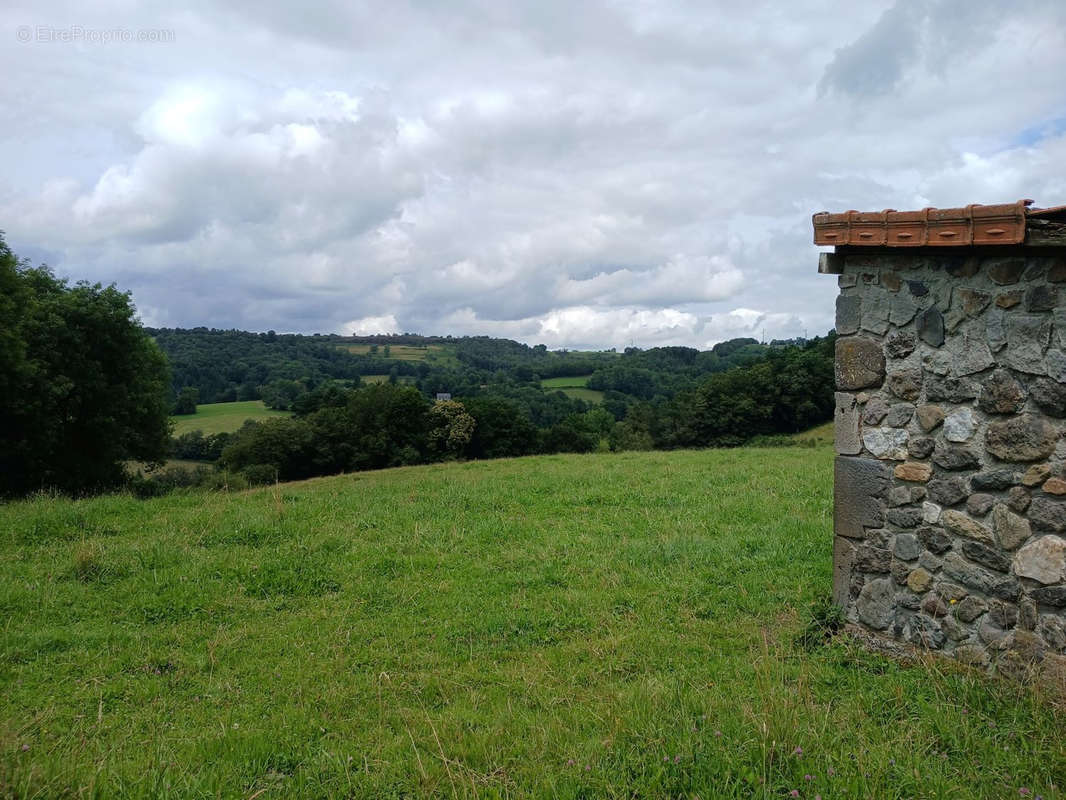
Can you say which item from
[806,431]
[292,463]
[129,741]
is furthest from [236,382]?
[129,741]

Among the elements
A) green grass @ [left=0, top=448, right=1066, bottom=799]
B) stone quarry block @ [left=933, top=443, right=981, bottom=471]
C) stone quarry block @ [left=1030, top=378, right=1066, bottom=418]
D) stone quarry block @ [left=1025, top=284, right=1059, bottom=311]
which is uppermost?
stone quarry block @ [left=1025, top=284, right=1059, bottom=311]

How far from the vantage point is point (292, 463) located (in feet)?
129

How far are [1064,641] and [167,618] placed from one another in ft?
24.3

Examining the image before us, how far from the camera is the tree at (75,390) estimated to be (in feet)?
60.6

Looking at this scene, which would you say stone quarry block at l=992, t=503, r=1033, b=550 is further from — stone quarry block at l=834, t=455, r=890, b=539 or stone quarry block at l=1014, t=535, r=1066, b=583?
stone quarry block at l=834, t=455, r=890, b=539

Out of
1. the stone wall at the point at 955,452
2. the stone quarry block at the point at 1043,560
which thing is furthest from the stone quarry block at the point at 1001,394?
the stone quarry block at the point at 1043,560

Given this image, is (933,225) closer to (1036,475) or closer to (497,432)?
(1036,475)

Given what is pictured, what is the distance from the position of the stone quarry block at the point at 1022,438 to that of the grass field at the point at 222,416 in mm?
52768

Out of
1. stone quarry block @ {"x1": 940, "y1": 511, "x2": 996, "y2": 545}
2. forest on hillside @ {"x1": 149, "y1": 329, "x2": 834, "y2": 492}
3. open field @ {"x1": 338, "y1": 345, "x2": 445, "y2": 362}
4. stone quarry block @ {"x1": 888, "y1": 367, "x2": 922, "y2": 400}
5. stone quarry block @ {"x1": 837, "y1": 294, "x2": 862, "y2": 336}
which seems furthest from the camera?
open field @ {"x1": 338, "y1": 345, "x2": 445, "y2": 362}

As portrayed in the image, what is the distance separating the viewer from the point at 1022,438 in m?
4.39

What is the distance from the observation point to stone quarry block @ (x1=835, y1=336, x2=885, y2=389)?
198 inches

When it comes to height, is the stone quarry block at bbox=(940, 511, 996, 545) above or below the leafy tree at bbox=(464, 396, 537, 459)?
above

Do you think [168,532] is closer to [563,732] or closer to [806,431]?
[563,732]

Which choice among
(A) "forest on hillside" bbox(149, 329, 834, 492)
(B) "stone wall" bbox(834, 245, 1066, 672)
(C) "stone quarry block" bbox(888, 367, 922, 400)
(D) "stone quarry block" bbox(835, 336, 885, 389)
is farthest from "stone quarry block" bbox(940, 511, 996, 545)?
(A) "forest on hillside" bbox(149, 329, 834, 492)
